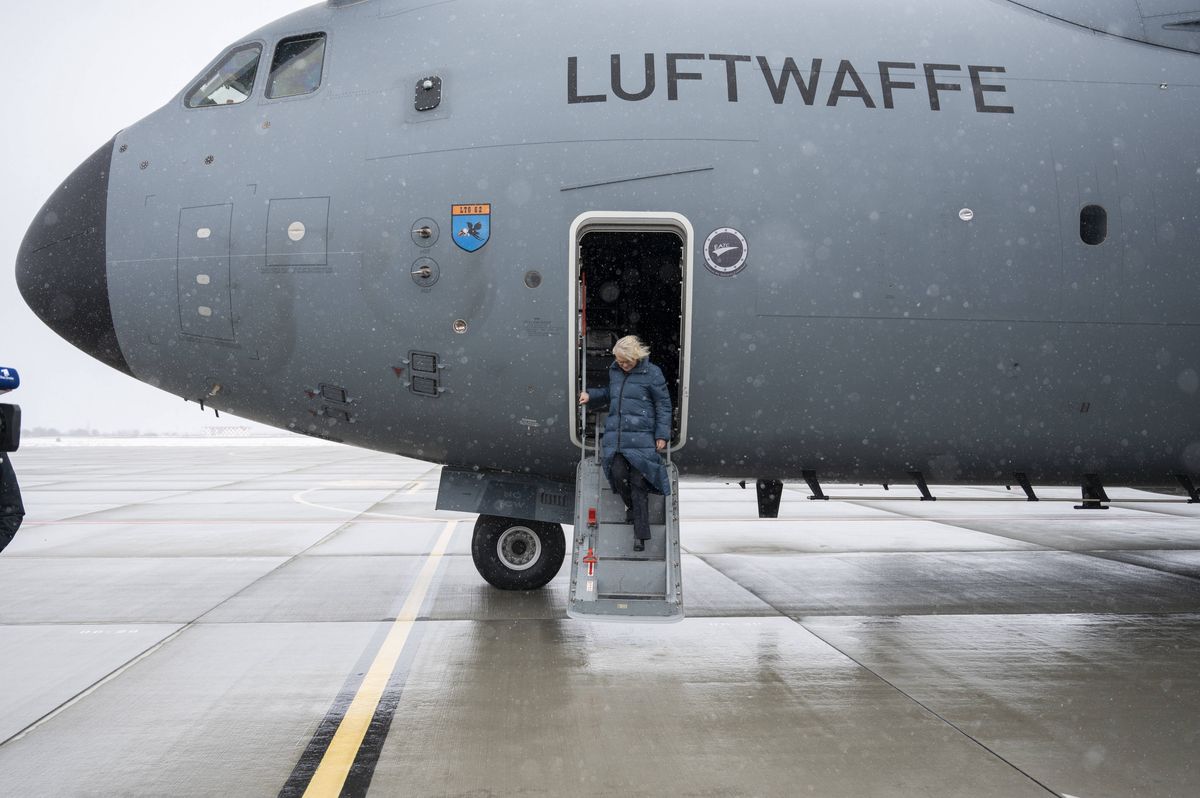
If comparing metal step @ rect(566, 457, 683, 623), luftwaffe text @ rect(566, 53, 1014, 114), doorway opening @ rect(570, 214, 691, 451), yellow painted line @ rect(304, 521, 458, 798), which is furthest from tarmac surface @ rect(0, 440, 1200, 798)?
luftwaffe text @ rect(566, 53, 1014, 114)

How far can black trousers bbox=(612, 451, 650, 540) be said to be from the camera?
6.79 metres

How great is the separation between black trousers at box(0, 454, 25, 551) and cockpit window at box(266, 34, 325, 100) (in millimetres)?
3760

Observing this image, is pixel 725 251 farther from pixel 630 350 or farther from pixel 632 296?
pixel 632 296

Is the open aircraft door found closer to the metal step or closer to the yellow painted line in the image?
the metal step

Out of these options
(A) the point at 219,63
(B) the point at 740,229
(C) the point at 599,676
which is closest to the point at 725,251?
(B) the point at 740,229

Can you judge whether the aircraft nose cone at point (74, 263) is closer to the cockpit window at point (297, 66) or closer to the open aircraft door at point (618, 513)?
the cockpit window at point (297, 66)

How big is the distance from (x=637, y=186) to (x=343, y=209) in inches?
94.1

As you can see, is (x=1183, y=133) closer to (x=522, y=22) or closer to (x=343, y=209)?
(x=522, y=22)

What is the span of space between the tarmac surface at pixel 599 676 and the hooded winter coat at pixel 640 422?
4.62 ft

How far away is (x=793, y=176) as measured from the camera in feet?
23.0

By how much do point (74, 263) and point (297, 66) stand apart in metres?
2.54

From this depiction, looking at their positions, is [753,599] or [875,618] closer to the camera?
[875,618]

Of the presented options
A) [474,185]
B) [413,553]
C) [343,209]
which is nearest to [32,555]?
[413,553]

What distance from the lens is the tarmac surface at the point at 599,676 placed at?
4.44 m
